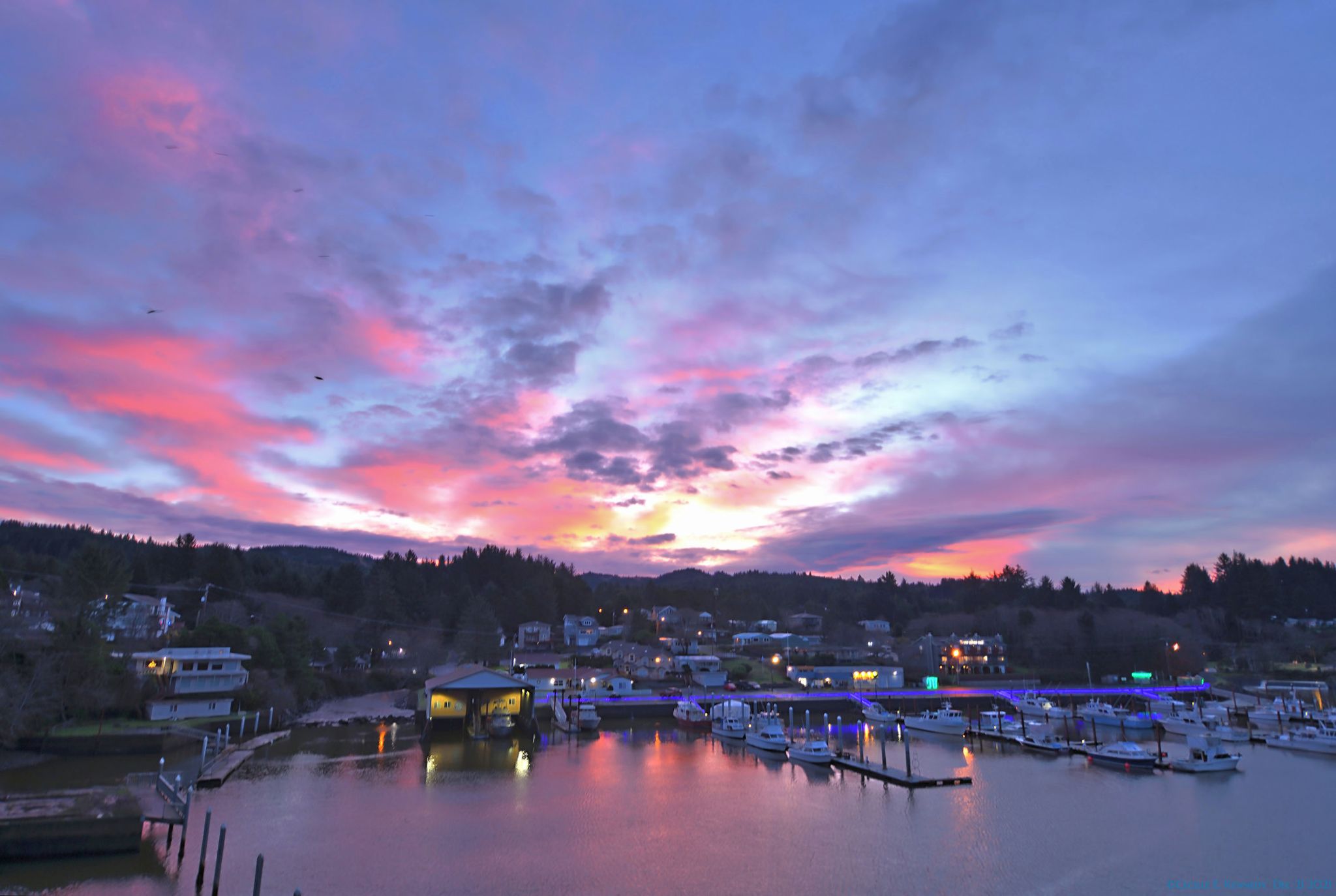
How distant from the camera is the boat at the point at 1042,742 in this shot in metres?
43.3

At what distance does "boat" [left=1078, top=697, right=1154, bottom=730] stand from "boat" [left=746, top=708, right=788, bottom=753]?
2495 centimetres

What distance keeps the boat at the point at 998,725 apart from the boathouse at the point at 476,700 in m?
32.1

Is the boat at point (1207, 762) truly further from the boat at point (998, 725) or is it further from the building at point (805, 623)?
the building at point (805, 623)

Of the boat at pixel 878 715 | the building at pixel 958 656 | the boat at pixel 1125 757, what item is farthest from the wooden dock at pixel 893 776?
the building at pixel 958 656

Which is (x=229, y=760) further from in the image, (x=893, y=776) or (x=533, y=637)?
(x=533, y=637)

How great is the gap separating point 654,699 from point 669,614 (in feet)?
168

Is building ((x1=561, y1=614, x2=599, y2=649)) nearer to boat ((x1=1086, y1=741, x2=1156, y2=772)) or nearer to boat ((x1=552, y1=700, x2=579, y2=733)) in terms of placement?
boat ((x1=552, y1=700, x2=579, y2=733))

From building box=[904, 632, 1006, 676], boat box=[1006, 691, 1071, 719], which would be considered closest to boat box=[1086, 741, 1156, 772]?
boat box=[1006, 691, 1071, 719]

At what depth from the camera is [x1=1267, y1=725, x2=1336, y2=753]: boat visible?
144ft

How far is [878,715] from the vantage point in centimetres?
5934

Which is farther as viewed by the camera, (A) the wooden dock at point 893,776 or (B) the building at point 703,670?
(B) the building at point 703,670

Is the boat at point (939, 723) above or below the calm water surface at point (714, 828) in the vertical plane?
below

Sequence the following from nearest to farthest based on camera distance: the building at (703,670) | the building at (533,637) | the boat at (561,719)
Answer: the boat at (561,719) → the building at (703,670) → the building at (533,637)

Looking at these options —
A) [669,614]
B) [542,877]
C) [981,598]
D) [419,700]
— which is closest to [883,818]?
[542,877]
